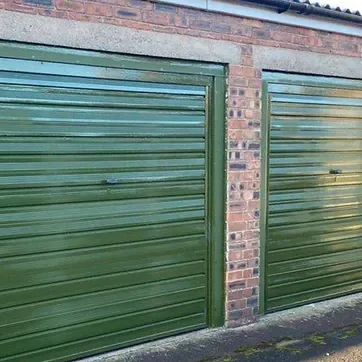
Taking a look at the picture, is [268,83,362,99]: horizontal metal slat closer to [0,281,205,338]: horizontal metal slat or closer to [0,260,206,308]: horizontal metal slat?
[0,260,206,308]: horizontal metal slat

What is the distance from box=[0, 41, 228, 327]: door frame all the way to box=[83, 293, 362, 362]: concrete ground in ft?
1.13

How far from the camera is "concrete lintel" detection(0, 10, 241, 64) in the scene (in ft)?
12.6

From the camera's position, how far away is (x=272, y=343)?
478 cm

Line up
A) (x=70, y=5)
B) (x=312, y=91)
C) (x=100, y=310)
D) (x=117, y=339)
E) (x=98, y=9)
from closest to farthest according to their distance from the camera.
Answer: (x=70, y=5) < (x=98, y=9) < (x=100, y=310) < (x=117, y=339) < (x=312, y=91)

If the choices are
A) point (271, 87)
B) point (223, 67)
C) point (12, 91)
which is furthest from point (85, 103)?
point (271, 87)

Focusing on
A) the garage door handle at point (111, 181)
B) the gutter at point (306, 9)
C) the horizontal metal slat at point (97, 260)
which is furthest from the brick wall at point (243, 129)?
the garage door handle at point (111, 181)

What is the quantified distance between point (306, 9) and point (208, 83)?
4.16 feet

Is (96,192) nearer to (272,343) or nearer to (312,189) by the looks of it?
(272,343)

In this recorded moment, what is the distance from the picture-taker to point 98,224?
437cm

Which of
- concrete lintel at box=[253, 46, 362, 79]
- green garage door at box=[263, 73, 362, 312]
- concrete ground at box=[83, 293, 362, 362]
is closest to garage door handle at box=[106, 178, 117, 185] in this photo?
concrete ground at box=[83, 293, 362, 362]

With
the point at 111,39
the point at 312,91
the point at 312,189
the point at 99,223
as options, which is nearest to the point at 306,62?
the point at 312,91

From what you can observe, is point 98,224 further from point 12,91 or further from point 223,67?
point 223,67

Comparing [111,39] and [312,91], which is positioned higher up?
[111,39]

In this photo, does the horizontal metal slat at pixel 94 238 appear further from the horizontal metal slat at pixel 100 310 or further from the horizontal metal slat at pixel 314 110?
the horizontal metal slat at pixel 314 110
